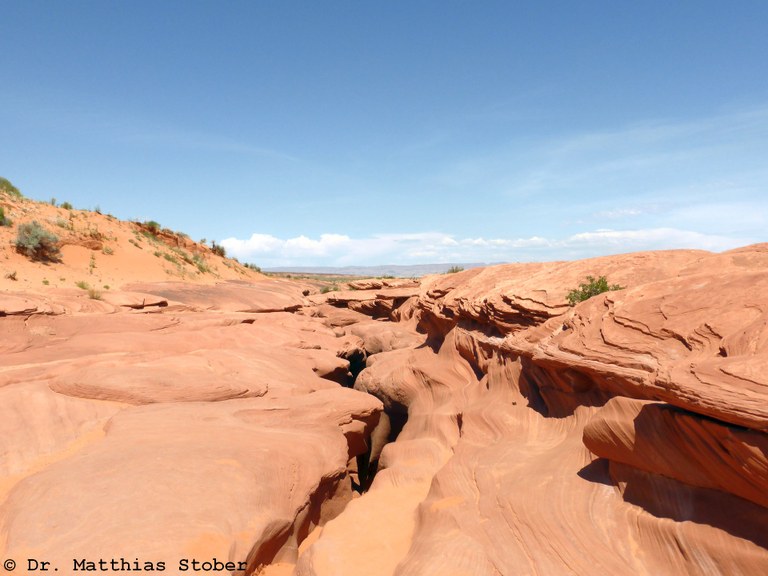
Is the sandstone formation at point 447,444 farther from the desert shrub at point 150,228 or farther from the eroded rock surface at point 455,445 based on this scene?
the desert shrub at point 150,228

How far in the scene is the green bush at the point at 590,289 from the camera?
33.3 feet

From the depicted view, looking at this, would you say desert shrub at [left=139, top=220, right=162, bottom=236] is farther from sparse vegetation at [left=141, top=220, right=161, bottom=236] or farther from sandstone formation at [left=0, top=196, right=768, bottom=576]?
sandstone formation at [left=0, top=196, right=768, bottom=576]

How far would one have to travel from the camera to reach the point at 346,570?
→ 227 inches

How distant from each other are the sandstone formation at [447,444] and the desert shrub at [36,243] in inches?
417

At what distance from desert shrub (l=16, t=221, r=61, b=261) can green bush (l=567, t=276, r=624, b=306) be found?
24.8m

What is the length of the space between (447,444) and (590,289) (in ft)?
16.6

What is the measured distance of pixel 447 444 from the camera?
33.6 ft

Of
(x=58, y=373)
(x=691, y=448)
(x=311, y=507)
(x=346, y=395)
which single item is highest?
(x=691, y=448)

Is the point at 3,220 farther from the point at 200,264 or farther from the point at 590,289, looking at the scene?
the point at 590,289

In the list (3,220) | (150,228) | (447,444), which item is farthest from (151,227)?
(447,444)

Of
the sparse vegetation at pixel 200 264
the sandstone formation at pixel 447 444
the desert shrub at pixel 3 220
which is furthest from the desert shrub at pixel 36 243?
the sparse vegetation at pixel 200 264

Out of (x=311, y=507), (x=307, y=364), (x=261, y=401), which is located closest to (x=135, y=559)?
(x=311, y=507)

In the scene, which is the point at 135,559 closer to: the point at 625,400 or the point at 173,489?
the point at 173,489

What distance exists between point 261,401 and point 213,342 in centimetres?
518
